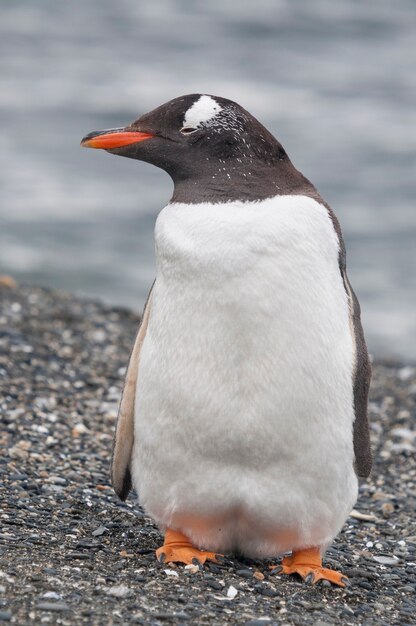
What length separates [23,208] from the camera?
18641 mm

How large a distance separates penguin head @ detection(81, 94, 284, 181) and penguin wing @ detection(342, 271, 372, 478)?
71 centimetres

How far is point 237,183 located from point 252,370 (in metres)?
0.82

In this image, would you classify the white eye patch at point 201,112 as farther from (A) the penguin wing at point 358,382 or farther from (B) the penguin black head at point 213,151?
(A) the penguin wing at point 358,382

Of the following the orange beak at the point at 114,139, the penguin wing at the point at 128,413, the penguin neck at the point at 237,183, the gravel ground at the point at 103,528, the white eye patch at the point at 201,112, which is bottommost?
the gravel ground at the point at 103,528

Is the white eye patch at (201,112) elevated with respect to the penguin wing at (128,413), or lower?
elevated

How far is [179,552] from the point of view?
5.07 metres

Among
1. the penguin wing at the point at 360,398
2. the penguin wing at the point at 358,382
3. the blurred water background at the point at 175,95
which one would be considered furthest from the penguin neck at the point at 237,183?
the blurred water background at the point at 175,95

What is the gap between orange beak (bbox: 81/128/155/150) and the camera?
521 centimetres

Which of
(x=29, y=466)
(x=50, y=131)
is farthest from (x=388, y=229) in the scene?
(x=29, y=466)

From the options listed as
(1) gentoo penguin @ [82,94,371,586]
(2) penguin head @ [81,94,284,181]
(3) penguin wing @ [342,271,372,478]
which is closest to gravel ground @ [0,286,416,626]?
(1) gentoo penguin @ [82,94,371,586]

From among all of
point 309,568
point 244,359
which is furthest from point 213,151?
point 309,568

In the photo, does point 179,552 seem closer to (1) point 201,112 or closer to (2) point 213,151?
(2) point 213,151

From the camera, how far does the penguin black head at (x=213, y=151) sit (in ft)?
16.1

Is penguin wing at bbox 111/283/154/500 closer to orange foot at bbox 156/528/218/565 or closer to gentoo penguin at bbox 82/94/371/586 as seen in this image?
gentoo penguin at bbox 82/94/371/586
